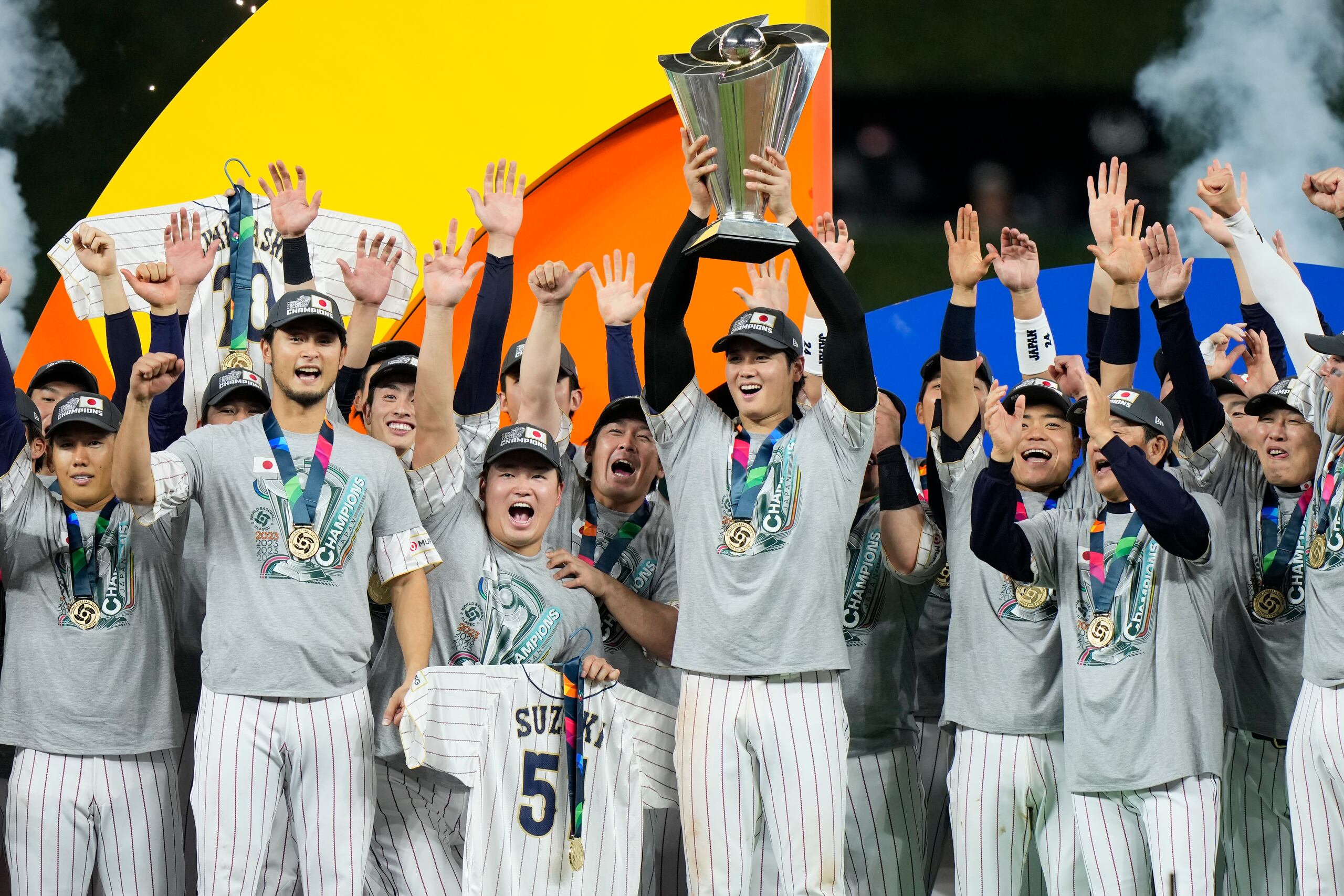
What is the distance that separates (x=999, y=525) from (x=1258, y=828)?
131cm

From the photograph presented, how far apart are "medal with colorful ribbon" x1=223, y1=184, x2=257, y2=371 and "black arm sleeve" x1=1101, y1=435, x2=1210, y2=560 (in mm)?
2882

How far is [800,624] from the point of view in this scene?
11.5 ft

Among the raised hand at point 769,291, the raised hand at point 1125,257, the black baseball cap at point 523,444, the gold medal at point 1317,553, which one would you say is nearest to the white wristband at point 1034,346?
the raised hand at point 1125,257

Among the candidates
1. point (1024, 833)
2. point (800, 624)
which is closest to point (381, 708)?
point (800, 624)

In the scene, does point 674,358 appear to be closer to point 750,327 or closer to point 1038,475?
point 750,327

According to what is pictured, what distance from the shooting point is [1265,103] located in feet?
21.1

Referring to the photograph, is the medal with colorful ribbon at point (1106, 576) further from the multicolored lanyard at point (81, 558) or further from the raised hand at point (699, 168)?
the multicolored lanyard at point (81, 558)

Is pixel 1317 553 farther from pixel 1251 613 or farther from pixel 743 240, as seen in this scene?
pixel 743 240

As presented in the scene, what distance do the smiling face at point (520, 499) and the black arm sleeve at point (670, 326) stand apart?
0.39 meters

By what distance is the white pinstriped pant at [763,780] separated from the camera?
343cm

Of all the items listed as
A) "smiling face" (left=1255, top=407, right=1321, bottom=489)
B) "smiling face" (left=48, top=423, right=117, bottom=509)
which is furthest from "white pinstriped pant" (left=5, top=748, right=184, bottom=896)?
"smiling face" (left=1255, top=407, right=1321, bottom=489)

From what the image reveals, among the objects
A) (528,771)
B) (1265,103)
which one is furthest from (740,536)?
(1265,103)

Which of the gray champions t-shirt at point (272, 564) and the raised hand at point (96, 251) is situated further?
the raised hand at point (96, 251)

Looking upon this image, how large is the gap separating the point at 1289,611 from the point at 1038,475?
2.71ft
